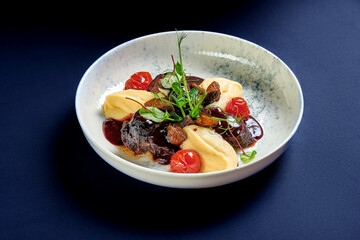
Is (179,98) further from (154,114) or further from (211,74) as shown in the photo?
(211,74)

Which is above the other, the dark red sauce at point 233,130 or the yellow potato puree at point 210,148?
the dark red sauce at point 233,130

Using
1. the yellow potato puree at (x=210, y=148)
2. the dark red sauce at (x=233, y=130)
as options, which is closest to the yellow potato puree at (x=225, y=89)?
the dark red sauce at (x=233, y=130)

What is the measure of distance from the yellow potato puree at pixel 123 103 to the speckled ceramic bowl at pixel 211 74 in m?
0.13

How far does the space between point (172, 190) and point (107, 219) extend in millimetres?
483

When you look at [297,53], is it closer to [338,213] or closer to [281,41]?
[281,41]

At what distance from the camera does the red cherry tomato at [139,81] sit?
3.74 metres

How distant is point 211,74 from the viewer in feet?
13.3

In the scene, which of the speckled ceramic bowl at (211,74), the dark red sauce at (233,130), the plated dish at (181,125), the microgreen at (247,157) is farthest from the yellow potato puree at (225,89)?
the microgreen at (247,157)

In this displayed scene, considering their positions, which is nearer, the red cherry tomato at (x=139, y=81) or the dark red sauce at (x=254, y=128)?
the dark red sauce at (x=254, y=128)

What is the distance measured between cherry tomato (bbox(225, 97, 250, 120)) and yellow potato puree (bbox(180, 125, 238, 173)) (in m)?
0.40

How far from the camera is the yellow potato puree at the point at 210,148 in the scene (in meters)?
3.03

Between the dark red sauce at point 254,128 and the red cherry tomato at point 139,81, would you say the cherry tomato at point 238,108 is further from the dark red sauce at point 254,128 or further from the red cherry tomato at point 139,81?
the red cherry tomato at point 139,81

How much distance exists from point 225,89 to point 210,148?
28.8 inches

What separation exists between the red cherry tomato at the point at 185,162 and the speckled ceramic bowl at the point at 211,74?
15cm
